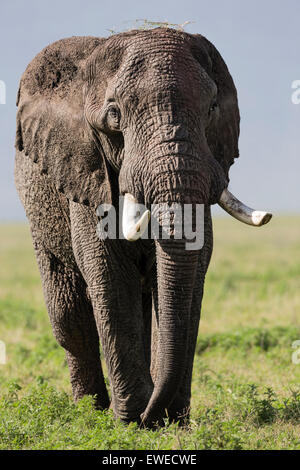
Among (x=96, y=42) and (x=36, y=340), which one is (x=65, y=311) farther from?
(x=36, y=340)

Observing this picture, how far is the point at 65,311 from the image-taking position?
811 cm

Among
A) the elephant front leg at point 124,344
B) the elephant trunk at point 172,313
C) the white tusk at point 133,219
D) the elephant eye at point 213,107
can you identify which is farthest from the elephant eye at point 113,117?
the elephant front leg at point 124,344

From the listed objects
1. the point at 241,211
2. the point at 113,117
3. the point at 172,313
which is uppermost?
the point at 113,117

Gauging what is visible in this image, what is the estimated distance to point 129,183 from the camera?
6.14 metres

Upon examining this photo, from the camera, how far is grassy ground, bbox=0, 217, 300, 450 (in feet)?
20.8

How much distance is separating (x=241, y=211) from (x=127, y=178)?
2.59ft

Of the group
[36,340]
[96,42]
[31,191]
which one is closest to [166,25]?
[96,42]

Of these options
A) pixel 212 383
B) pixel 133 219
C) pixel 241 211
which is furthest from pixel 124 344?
pixel 212 383

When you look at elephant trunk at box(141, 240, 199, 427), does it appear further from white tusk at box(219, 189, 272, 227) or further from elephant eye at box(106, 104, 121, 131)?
elephant eye at box(106, 104, 121, 131)

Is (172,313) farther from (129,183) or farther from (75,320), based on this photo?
(75,320)

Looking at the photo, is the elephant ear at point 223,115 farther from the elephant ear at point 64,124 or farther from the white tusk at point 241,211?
the elephant ear at point 64,124

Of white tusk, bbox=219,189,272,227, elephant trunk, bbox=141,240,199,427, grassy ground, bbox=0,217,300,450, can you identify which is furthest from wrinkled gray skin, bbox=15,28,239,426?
grassy ground, bbox=0,217,300,450

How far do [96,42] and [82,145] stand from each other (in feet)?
2.41

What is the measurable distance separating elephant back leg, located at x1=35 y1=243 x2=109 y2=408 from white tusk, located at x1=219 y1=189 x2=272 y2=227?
1.88 m
